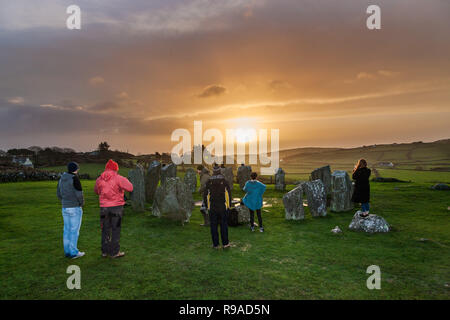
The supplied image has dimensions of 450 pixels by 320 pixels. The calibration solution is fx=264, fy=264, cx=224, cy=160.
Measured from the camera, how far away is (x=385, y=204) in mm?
15844


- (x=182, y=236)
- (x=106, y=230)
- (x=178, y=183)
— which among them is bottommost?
(x=182, y=236)

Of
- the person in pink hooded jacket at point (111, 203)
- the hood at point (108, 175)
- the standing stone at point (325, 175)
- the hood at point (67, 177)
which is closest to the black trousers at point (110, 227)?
the person in pink hooded jacket at point (111, 203)

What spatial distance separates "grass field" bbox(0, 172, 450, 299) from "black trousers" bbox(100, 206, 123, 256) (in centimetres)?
34

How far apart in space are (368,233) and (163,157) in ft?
162

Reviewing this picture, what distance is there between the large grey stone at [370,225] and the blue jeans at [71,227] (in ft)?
32.0

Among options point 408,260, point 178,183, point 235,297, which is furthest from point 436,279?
point 178,183

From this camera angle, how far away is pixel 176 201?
12.2 m

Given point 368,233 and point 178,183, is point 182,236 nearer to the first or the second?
point 178,183

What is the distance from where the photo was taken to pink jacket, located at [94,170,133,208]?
733 cm

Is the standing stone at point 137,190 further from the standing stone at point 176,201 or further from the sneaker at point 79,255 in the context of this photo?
the sneaker at point 79,255

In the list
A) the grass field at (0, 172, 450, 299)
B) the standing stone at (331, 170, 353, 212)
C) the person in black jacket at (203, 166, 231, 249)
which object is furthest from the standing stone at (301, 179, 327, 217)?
the person in black jacket at (203, 166, 231, 249)

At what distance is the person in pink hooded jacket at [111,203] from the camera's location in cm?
734

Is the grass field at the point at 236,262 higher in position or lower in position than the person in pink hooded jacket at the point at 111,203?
lower
